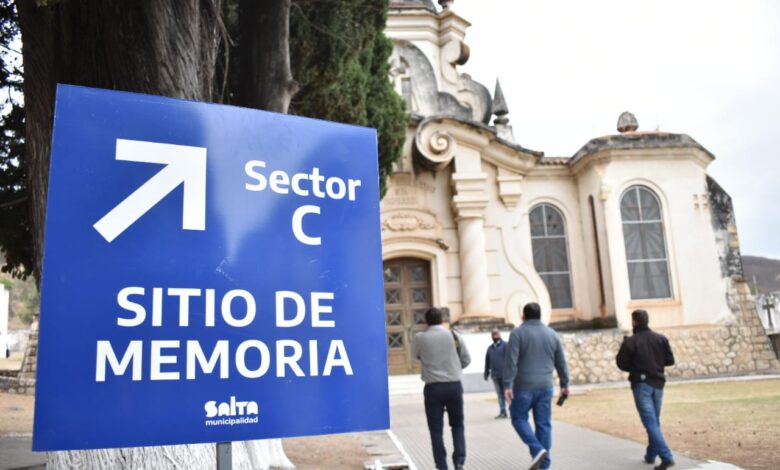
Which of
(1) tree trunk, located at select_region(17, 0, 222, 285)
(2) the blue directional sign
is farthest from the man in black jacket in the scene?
(2) the blue directional sign

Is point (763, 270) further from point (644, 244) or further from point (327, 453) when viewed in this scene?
point (327, 453)

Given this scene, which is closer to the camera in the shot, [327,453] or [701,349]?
[327,453]

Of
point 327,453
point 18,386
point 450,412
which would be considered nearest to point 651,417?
point 450,412

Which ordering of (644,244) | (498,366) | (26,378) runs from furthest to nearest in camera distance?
(644,244) < (26,378) < (498,366)

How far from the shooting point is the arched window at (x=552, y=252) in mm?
18844

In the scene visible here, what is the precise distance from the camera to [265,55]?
6223 millimetres

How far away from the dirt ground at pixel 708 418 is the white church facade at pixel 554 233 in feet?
11.6

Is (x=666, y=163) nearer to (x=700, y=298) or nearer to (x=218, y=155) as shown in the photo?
(x=700, y=298)

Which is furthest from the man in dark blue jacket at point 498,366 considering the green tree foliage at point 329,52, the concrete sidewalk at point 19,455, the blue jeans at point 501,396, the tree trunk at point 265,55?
the concrete sidewalk at point 19,455

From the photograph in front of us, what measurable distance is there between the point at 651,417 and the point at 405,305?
1108 cm

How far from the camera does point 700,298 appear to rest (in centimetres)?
1784

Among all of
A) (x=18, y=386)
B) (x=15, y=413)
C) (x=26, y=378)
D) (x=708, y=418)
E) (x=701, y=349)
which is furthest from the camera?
(x=701, y=349)

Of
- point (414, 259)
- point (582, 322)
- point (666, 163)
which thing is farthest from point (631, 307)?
point (414, 259)

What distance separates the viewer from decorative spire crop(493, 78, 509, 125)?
67.6 feet
